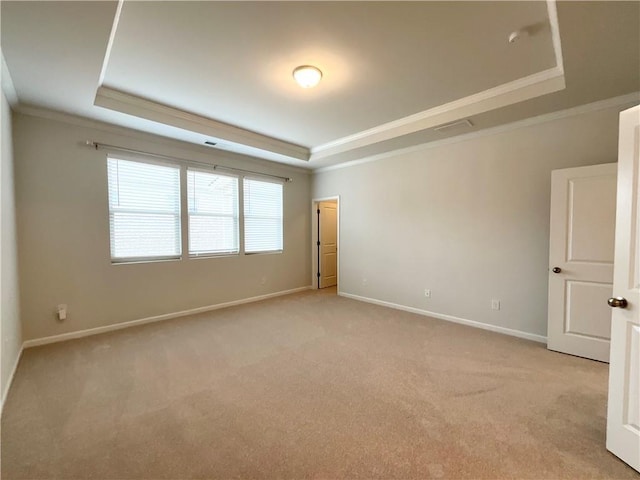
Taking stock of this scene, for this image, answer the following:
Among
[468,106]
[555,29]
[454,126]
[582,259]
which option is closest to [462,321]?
[582,259]

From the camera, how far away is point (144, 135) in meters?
3.97

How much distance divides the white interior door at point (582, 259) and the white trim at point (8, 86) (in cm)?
522

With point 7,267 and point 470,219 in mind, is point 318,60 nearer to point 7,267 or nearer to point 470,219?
point 470,219

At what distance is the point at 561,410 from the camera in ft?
6.85

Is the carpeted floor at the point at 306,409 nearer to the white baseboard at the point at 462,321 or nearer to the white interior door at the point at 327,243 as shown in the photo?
the white baseboard at the point at 462,321

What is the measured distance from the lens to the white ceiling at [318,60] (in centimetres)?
189

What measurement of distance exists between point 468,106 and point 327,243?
412 centimetres

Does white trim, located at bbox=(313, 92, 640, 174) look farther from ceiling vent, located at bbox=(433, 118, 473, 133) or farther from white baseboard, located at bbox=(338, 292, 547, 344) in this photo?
white baseboard, located at bbox=(338, 292, 547, 344)

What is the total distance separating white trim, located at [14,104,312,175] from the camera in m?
3.24

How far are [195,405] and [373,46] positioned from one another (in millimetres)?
3161

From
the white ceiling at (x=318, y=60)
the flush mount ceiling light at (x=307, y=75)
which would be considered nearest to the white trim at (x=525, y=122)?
the white ceiling at (x=318, y=60)

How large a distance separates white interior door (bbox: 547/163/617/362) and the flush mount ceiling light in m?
2.73

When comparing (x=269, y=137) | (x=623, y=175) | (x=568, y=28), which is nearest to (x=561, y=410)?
(x=623, y=175)

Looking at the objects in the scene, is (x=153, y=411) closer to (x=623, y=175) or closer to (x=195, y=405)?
(x=195, y=405)
